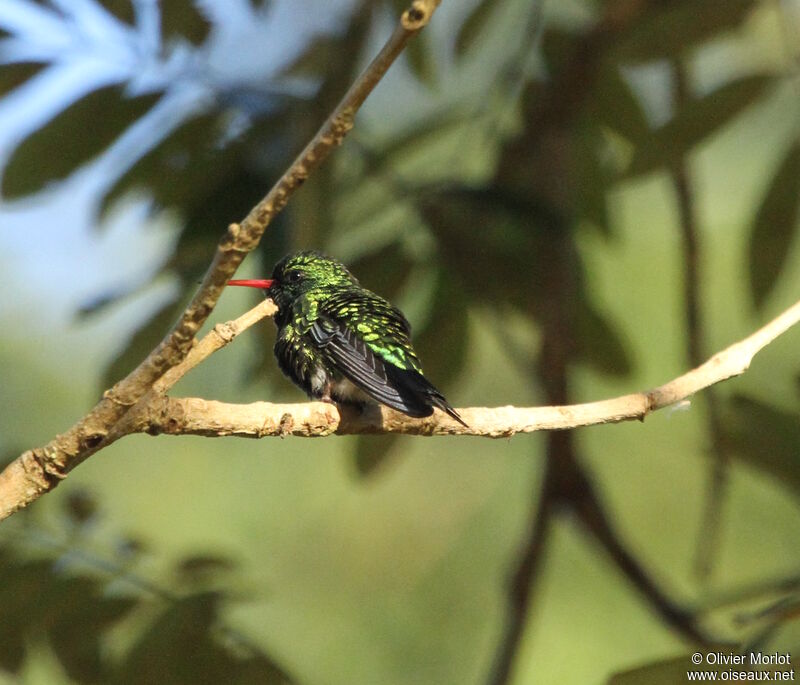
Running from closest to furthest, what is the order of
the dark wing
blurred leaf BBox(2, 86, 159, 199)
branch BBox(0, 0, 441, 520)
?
1. branch BBox(0, 0, 441, 520)
2. the dark wing
3. blurred leaf BBox(2, 86, 159, 199)

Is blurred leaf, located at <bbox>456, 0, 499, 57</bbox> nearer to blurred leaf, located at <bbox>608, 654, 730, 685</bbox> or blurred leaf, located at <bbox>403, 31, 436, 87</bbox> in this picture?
blurred leaf, located at <bbox>403, 31, 436, 87</bbox>

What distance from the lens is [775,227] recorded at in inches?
103

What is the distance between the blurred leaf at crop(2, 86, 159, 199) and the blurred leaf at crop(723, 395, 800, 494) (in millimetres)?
1730

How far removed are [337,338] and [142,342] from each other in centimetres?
74

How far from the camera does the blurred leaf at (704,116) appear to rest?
2521 mm

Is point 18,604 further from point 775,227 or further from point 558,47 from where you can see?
point 558,47

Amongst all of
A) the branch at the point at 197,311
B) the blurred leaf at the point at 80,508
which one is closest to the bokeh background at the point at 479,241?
the blurred leaf at the point at 80,508

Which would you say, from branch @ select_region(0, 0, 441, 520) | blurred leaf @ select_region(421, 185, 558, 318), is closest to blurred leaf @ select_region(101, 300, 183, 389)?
blurred leaf @ select_region(421, 185, 558, 318)

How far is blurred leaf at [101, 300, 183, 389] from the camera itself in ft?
9.09

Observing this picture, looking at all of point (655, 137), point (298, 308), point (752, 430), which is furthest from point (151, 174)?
point (752, 430)

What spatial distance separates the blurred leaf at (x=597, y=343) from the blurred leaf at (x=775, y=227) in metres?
0.92

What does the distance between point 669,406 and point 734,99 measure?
102 cm

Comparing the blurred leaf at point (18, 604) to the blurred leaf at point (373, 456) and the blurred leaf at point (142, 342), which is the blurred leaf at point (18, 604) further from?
the blurred leaf at point (373, 456)

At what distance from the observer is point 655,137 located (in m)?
2.56
